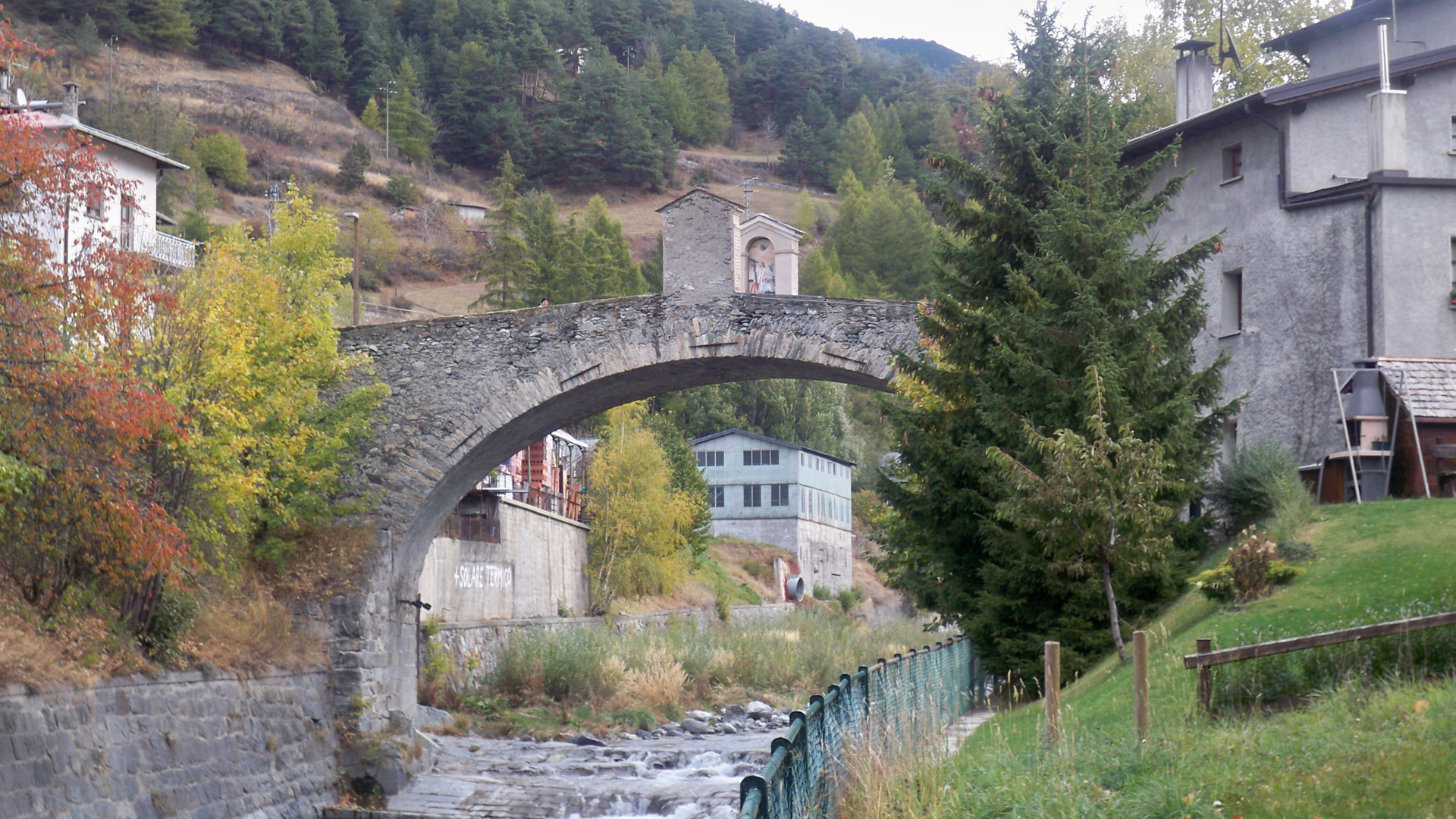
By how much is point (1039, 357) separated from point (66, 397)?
9184 mm

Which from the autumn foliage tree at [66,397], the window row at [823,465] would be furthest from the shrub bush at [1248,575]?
the window row at [823,465]

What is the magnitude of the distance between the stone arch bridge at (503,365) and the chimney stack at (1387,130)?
626 cm

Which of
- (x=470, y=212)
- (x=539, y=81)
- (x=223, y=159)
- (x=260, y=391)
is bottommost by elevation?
(x=260, y=391)

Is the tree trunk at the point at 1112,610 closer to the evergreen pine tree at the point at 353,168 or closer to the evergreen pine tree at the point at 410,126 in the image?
the evergreen pine tree at the point at 353,168

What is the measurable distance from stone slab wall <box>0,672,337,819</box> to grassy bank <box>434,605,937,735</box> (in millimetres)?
4772

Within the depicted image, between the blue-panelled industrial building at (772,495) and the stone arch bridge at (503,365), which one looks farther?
the blue-panelled industrial building at (772,495)

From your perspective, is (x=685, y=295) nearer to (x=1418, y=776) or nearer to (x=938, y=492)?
(x=938, y=492)

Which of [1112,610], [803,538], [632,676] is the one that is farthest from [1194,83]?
[803,538]

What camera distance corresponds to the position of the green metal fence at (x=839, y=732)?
4.84 meters

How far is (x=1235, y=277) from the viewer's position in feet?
60.8

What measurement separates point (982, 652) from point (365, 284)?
176ft

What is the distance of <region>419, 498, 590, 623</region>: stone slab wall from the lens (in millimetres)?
A: 23734

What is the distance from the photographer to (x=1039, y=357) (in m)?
13.6

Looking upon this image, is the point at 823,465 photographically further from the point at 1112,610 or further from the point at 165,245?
the point at 1112,610
